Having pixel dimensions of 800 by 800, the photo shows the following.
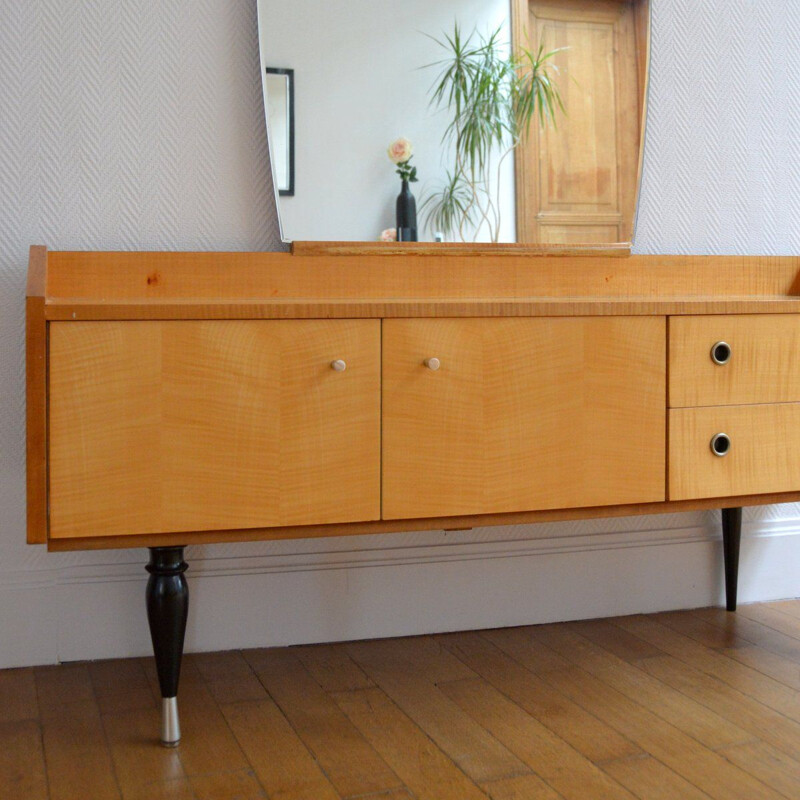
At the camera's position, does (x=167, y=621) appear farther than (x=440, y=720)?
No

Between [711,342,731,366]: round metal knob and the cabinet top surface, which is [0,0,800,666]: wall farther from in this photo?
[711,342,731,366]: round metal knob

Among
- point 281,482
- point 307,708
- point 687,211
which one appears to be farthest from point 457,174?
point 307,708

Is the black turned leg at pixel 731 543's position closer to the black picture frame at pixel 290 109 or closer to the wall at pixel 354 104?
the wall at pixel 354 104

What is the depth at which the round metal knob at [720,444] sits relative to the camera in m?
1.70

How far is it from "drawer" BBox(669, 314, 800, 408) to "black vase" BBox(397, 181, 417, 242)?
563 mm

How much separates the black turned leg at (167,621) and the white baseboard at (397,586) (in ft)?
1.35

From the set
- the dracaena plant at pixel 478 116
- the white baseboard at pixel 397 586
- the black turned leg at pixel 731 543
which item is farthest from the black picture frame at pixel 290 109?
the black turned leg at pixel 731 543

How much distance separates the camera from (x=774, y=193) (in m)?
2.29

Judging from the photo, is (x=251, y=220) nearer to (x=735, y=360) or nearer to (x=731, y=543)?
(x=735, y=360)

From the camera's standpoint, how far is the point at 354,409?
1.53 meters

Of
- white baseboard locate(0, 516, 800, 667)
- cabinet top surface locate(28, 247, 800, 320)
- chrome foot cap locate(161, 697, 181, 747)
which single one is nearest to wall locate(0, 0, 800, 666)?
white baseboard locate(0, 516, 800, 667)

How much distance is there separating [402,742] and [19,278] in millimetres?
1136

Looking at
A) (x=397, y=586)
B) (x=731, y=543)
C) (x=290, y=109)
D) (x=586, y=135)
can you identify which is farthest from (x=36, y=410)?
(x=731, y=543)

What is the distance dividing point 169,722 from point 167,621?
0.56 feet
